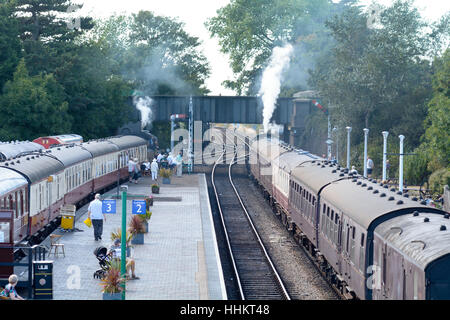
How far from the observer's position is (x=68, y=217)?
2662 centimetres

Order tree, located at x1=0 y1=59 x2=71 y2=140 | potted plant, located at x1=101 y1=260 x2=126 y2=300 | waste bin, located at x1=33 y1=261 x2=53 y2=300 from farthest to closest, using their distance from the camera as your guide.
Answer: tree, located at x1=0 y1=59 x2=71 y2=140, potted plant, located at x1=101 y1=260 x2=126 y2=300, waste bin, located at x1=33 y1=261 x2=53 y2=300

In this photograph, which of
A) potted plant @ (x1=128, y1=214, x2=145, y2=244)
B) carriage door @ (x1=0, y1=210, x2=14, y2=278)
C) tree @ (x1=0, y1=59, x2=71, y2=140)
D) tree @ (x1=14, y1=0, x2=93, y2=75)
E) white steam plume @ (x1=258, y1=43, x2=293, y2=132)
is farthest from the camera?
white steam plume @ (x1=258, y1=43, x2=293, y2=132)

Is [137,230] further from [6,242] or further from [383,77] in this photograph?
[383,77]

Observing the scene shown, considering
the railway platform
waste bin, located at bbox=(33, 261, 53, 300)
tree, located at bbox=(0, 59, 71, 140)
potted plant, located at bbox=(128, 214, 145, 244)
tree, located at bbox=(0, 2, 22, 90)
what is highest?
tree, located at bbox=(0, 2, 22, 90)

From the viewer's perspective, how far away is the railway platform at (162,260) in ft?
57.3

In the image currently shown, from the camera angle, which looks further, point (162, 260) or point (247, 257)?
point (247, 257)

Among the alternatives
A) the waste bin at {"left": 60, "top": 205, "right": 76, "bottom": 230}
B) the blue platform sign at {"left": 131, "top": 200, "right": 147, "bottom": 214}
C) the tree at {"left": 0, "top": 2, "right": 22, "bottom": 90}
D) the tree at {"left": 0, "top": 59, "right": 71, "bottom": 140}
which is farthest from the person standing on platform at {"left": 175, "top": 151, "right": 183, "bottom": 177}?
the blue platform sign at {"left": 131, "top": 200, "right": 147, "bottom": 214}

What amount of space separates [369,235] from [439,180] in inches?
956

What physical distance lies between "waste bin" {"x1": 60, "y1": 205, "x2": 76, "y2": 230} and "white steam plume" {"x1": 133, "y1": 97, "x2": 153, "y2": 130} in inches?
1759

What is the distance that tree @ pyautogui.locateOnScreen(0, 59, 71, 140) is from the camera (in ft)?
168

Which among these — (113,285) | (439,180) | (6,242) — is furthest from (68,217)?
(439,180)

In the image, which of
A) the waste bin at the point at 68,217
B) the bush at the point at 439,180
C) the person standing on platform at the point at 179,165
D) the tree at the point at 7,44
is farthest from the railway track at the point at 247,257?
the tree at the point at 7,44

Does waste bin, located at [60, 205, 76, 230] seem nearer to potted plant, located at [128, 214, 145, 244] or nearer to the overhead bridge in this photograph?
potted plant, located at [128, 214, 145, 244]

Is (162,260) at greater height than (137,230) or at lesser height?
lesser
